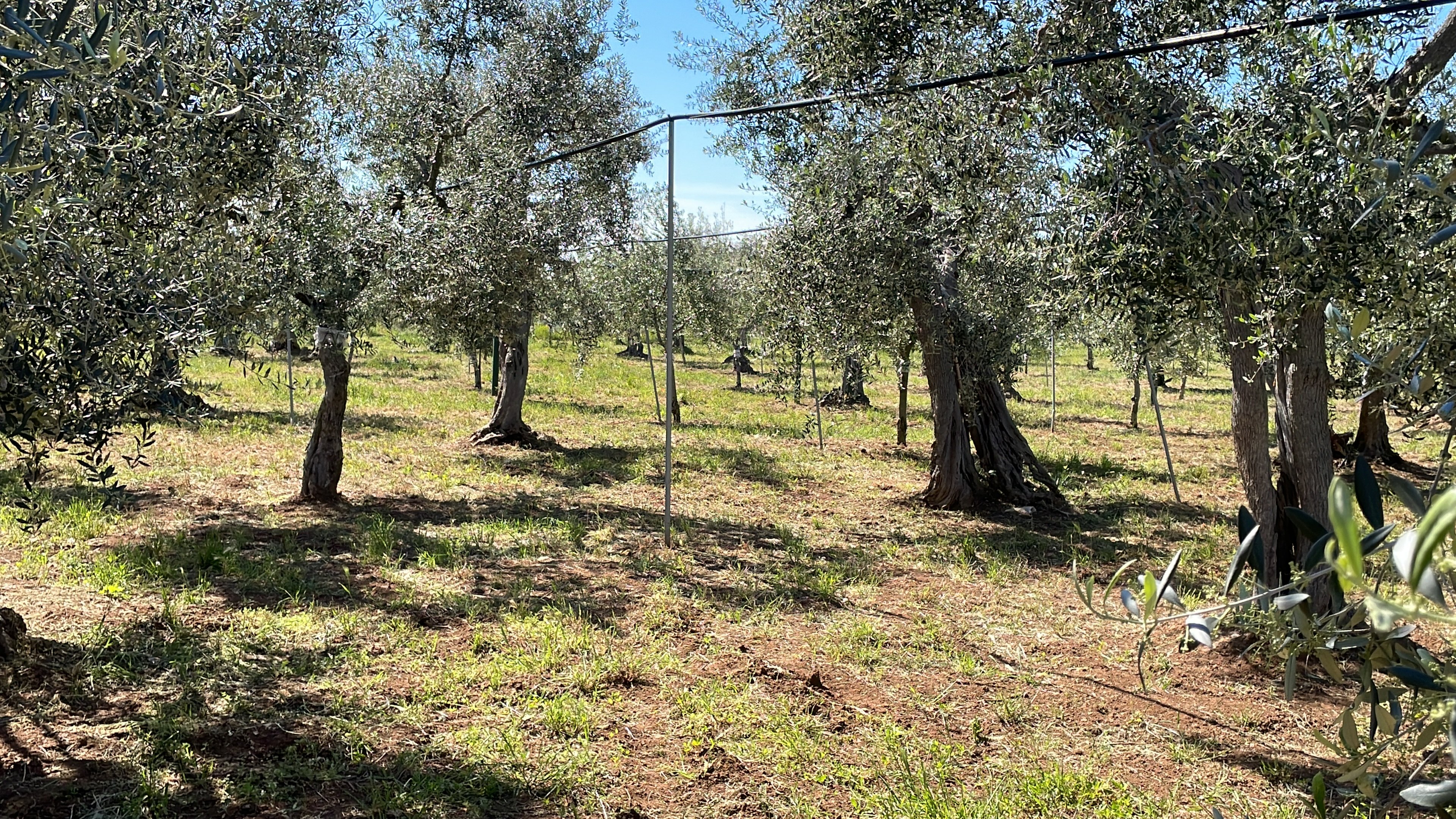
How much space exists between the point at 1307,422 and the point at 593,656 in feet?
16.4

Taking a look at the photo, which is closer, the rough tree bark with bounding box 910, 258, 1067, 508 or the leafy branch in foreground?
the leafy branch in foreground

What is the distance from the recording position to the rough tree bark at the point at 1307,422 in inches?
249

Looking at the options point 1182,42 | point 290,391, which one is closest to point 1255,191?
point 1182,42

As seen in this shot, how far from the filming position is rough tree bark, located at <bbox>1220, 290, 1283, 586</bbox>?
6645 millimetres

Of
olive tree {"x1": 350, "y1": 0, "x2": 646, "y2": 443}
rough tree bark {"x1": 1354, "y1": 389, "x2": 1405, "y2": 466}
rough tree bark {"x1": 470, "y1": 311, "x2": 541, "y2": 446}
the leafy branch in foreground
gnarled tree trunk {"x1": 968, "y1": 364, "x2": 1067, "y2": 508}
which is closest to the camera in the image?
the leafy branch in foreground

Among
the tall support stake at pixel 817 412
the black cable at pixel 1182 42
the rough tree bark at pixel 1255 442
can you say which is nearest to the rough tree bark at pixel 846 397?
the tall support stake at pixel 817 412

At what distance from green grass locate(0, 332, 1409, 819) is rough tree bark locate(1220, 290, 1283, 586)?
1037mm

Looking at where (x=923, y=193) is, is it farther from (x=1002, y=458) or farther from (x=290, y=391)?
(x=290, y=391)

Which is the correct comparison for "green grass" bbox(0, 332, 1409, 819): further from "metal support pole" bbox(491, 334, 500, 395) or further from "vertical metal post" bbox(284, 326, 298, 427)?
"metal support pole" bbox(491, 334, 500, 395)

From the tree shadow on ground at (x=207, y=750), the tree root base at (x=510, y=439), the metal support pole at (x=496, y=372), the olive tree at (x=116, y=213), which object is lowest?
the tree shadow on ground at (x=207, y=750)

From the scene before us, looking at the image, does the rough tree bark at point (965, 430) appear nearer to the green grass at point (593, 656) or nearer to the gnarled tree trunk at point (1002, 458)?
the gnarled tree trunk at point (1002, 458)

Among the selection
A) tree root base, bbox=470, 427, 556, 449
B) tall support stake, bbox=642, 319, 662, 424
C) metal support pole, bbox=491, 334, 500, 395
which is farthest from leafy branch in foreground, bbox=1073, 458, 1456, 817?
metal support pole, bbox=491, 334, 500, 395

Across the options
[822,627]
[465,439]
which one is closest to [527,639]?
[822,627]

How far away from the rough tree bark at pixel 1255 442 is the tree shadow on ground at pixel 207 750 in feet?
17.0
